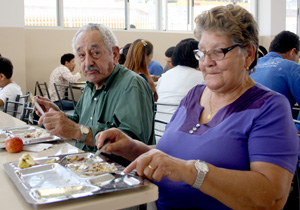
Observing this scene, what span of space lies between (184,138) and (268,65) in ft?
5.87

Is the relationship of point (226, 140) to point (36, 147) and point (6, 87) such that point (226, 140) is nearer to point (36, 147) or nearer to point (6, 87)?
point (36, 147)

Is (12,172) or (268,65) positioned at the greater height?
(268,65)

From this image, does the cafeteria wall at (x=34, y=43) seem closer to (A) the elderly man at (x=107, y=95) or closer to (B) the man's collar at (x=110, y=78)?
(A) the elderly man at (x=107, y=95)

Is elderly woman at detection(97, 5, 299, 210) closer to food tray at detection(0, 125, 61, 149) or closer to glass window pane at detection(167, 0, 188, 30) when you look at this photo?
food tray at detection(0, 125, 61, 149)

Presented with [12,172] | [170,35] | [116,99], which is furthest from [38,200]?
[170,35]

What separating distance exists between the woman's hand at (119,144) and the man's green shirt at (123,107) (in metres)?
0.19

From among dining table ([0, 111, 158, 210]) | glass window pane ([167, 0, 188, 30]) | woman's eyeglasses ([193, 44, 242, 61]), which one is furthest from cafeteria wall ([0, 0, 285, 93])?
woman's eyeglasses ([193, 44, 242, 61])

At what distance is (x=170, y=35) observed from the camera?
7520mm

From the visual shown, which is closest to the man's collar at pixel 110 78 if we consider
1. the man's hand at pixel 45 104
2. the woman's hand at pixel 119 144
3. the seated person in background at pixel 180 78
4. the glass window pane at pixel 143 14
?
the man's hand at pixel 45 104

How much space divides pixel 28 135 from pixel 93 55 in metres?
0.54

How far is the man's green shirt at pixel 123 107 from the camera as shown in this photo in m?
1.68

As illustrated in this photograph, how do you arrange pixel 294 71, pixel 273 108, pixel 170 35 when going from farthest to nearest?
pixel 170 35, pixel 294 71, pixel 273 108

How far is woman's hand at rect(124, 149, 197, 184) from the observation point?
3.36 feet

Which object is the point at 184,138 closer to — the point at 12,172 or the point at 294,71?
the point at 12,172
